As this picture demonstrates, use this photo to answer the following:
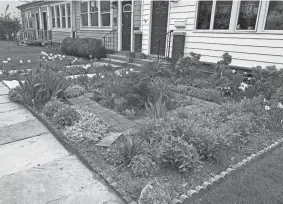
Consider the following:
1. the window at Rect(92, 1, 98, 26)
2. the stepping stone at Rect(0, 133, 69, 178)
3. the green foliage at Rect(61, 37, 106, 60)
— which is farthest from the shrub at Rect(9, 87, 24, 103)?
the window at Rect(92, 1, 98, 26)

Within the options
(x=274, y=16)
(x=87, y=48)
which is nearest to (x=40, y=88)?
(x=274, y=16)

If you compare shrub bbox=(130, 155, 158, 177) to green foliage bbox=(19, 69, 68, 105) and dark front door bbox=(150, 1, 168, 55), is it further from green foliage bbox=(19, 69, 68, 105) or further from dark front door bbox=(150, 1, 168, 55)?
dark front door bbox=(150, 1, 168, 55)

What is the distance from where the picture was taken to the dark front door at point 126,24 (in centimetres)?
1027

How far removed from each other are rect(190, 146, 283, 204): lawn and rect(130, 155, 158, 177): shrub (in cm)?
55

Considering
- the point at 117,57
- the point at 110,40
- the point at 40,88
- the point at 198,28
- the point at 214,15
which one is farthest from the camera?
the point at 110,40

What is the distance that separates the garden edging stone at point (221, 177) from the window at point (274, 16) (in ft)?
12.7

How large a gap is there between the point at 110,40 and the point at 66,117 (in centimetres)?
864

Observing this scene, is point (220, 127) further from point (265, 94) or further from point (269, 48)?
point (269, 48)

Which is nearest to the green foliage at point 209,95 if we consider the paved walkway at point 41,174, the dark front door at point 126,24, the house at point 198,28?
the house at point 198,28

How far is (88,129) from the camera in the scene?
3359 millimetres

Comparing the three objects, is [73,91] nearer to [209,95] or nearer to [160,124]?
[160,124]

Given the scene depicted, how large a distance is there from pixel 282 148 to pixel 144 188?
230cm

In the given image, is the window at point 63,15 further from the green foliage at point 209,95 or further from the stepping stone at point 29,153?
the stepping stone at point 29,153

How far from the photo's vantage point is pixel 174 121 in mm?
3127
